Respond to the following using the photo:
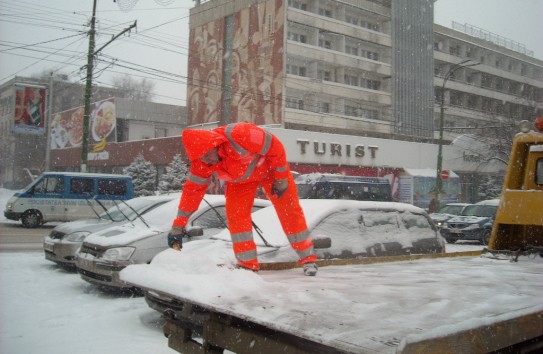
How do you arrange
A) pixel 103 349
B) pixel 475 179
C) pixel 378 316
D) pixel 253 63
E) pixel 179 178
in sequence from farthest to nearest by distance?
1. pixel 475 179
2. pixel 253 63
3. pixel 179 178
4. pixel 103 349
5. pixel 378 316

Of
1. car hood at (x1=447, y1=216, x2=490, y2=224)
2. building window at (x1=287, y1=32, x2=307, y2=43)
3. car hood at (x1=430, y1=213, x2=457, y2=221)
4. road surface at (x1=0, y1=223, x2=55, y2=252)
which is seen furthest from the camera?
building window at (x1=287, y1=32, x2=307, y2=43)

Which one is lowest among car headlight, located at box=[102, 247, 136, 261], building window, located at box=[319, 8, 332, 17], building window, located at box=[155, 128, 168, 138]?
car headlight, located at box=[102, 247, 136, 261]

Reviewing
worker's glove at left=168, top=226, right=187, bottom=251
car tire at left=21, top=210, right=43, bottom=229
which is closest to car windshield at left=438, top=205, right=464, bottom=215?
car tire at left=21, top=210, right=43, bottom=229

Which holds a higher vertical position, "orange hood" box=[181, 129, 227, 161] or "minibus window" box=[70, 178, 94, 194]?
"orange hood" box=[181, 129, 227, 161]

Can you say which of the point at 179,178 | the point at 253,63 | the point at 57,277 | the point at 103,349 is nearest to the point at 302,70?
the point at 253,63

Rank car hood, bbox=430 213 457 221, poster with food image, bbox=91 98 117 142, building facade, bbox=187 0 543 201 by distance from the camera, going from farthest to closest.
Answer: poster with food image, bbox=91 98 117 142
building facade, bbox=187 0 543 201
car hood, bbox=430 213 457 221

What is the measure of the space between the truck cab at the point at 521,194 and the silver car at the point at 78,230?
5.29 meters

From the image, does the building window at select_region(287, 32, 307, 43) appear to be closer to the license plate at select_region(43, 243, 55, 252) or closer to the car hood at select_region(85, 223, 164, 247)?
the license plate at select_region(43, 243, 55, 252)

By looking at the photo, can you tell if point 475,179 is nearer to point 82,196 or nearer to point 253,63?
point 253,63

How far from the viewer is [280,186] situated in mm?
4125

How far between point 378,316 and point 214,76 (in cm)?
3780

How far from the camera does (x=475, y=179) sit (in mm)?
38000

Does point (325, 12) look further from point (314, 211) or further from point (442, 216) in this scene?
point (314, 211)

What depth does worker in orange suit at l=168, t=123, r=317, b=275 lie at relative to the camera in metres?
3.78
